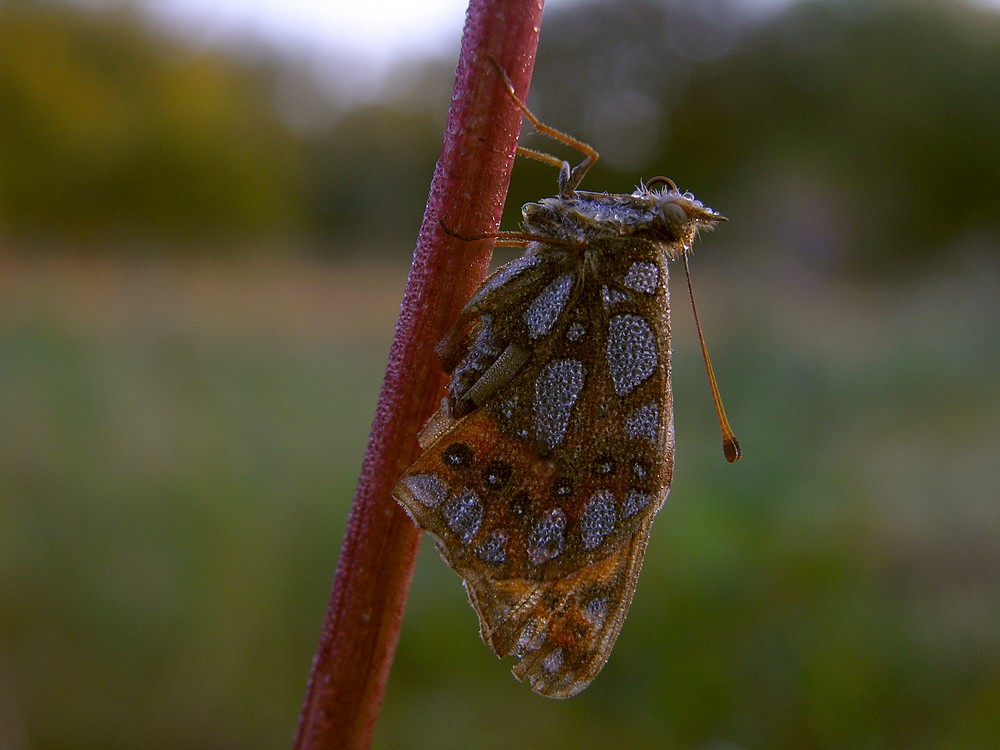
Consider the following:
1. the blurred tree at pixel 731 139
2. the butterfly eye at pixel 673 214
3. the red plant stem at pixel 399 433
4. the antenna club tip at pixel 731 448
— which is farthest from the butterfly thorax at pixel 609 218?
the blurred tree at pixel 731 139

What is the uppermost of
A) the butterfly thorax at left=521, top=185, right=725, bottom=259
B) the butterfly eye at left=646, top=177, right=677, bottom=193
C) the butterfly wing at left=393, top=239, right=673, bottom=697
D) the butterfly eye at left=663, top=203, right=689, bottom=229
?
the butterfly eye at left=646, top=177, right=677, bottom=193

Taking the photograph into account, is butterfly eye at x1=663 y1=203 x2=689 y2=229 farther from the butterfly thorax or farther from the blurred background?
the blurred background

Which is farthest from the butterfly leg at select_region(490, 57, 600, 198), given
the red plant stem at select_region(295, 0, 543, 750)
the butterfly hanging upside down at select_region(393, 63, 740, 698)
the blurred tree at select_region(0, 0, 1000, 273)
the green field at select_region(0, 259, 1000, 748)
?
the blurred tree at select_region(0, 0, 1000, 273)

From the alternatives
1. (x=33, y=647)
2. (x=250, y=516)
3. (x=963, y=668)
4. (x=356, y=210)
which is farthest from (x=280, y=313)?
(x=963, y=668)

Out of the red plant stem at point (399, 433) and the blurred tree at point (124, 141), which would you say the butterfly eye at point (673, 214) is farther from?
the blurred tree at point (124, 141)

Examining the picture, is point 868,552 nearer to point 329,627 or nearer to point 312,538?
point 312,538

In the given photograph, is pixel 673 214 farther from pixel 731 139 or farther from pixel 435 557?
pixel 731 139
